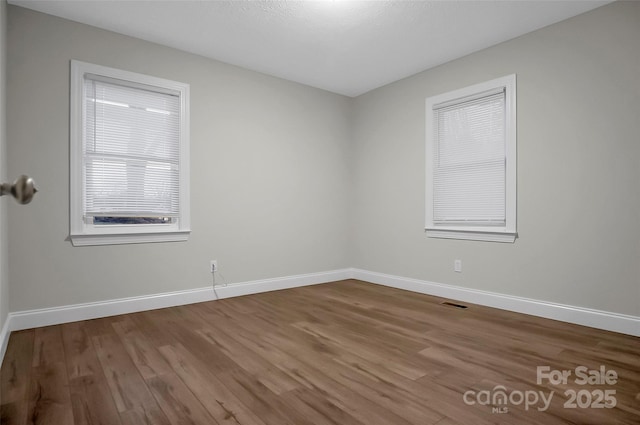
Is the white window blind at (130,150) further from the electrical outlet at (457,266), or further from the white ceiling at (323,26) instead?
the electrical outlet at (457,266)

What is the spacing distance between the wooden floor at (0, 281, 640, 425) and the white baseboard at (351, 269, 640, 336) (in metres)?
0.13

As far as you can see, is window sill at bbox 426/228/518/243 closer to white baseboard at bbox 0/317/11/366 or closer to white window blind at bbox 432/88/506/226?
white window blind at bbox 432/88/506/226

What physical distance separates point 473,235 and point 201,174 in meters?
2.98

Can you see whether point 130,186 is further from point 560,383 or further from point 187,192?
point 560,383

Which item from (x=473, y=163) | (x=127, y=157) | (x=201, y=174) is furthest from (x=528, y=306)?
(x=127, y=157)

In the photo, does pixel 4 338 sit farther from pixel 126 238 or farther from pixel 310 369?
pixel 310 369

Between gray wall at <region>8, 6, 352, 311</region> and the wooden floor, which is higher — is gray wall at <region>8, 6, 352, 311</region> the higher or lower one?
the higher one

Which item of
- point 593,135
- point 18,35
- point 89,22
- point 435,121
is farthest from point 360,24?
point 18,35

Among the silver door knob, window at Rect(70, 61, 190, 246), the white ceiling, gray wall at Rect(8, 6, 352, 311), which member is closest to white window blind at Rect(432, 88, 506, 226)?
the white ceiling

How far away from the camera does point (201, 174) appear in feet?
12.4

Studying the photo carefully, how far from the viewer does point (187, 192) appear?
3680 millimetres

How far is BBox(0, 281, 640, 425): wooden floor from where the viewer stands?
5.39 feet

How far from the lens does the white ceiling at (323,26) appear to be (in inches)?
113

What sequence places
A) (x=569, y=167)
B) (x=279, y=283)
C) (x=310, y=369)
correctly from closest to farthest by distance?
1. (x=310, y=369)
2. (x=569, y=167)
3. (x=279, y=283)
